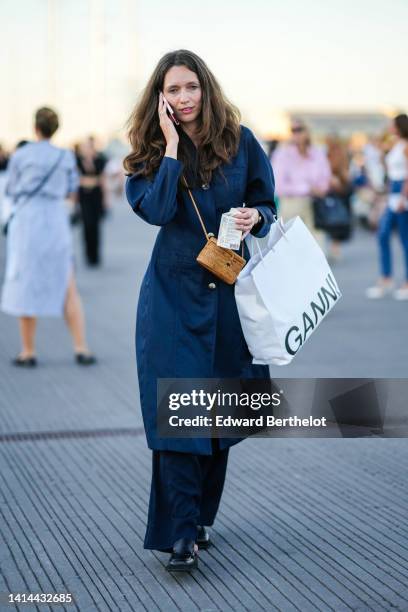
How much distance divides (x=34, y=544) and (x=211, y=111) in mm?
1880

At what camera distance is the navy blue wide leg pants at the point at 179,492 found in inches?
162

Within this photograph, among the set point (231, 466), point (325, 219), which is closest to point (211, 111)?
point (231, 466)

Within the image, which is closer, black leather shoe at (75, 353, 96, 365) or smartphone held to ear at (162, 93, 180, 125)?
smartphone held to ear at (162, 93, 180, 125)

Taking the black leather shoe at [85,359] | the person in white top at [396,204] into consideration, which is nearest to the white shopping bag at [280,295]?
the black leather shoe at [85,359]

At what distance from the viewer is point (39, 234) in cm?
840

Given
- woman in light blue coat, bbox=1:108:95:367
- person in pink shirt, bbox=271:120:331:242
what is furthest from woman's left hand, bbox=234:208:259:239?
person in pink shirt, bbox=271:120:331:242

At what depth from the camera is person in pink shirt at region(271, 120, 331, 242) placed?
449 inches

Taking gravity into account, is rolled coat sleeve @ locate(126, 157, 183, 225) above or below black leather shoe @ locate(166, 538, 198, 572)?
→ above

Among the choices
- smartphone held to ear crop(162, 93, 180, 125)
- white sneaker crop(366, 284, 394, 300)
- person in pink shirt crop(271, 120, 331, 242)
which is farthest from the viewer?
white sneaker crop(366, 284, 394, 300)

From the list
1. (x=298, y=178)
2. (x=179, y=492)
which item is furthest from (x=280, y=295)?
(x=298, y=178)

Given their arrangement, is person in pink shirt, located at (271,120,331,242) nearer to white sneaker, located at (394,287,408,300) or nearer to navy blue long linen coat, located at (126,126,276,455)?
white sneaker, located at (394,287,408,300)

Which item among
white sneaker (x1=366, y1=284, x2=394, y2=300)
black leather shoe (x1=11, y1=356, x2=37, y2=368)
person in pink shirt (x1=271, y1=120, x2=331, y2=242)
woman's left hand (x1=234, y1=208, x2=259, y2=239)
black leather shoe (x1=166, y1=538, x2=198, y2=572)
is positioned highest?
woman's left hand (x1=234, y1=208, x2=259, y2=239)

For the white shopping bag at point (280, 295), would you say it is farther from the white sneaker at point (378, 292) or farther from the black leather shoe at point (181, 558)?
the white sneaker at point (378, 292)

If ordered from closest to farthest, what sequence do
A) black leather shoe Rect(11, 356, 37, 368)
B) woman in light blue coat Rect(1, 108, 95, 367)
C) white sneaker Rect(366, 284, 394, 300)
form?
woman in light blue coat Rect(1, 108, 95, 367), black leather shoe Rect(11, 356, 37, 368), white sneaker Rect(366, 284, 394, 300)
